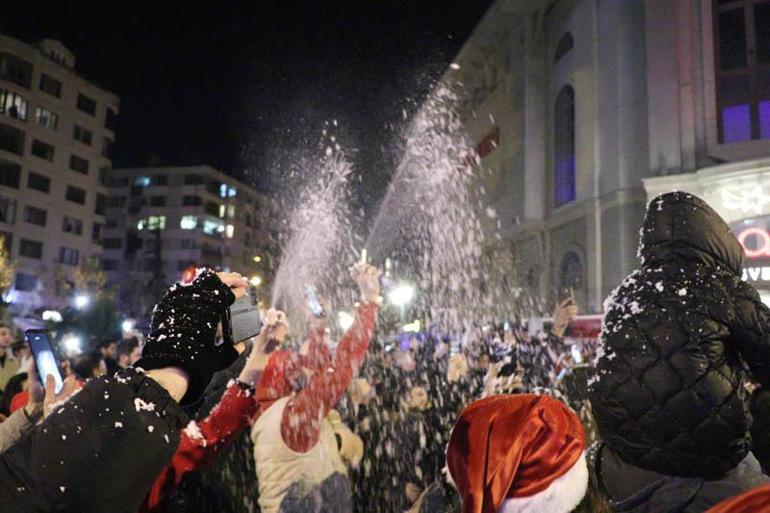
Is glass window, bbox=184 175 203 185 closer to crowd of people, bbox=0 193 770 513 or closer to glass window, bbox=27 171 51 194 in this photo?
glass window, bbox=27 171 51 194

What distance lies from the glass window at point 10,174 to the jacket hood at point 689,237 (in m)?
54.2

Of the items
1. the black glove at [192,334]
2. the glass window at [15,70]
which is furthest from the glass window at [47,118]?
the black glove at [192,334]

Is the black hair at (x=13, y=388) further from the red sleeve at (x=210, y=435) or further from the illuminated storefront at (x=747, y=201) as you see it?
the illuminated storefront at (x=747, y=201)

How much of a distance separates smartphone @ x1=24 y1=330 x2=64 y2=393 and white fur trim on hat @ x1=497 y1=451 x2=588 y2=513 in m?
3.34

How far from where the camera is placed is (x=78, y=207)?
54.0m

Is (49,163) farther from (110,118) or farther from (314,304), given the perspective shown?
(314,304)

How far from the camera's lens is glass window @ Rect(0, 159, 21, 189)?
46.7 m

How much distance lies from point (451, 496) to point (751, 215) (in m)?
17.4

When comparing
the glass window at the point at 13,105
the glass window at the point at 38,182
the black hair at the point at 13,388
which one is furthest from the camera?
the glass window at the point at 38,182

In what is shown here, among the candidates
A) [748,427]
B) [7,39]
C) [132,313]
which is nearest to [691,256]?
[748,427]

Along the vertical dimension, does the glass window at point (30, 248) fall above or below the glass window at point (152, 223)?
below

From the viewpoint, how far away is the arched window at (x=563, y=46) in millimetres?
23281

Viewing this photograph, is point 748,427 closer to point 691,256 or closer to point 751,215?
point 691,256

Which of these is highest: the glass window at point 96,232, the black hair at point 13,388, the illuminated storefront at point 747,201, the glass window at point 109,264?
the glass window at point 96,232
